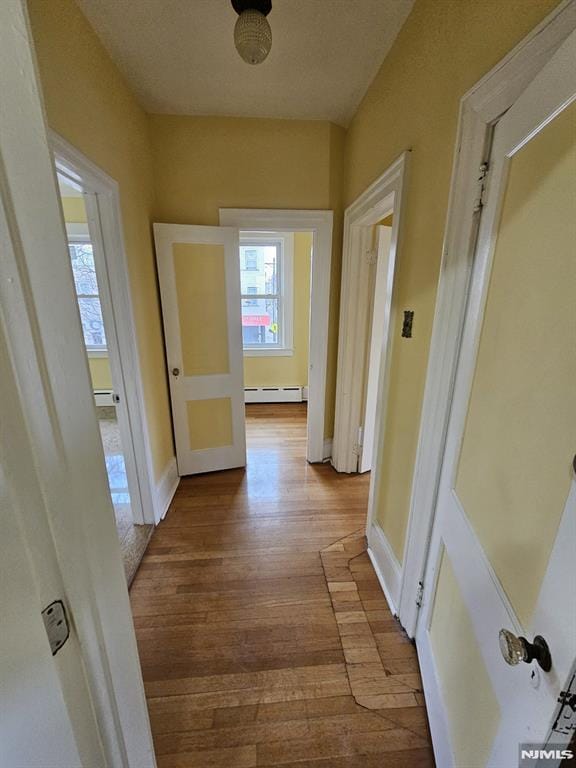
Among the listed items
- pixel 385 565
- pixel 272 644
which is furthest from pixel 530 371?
pixel 272 644

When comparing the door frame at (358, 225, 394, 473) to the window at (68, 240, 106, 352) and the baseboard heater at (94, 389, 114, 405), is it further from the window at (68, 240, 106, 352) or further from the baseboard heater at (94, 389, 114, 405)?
the baseboard heater at (94, 389, 114, 405)

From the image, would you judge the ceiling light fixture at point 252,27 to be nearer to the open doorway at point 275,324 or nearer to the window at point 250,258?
the open doorway at point 275,324

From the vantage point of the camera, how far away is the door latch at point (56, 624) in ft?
1.60

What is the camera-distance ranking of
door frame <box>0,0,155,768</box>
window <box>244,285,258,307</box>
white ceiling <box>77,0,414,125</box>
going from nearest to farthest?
door frame <box>0,0,155,768</box> → white ceiling <box>77,0,414,125</box> → window <box>244,285,258,307</box>

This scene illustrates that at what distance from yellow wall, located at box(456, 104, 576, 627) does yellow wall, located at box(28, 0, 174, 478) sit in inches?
62.4

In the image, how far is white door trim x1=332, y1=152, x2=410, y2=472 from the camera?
5.49ft

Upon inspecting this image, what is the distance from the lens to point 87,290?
13.2 feet

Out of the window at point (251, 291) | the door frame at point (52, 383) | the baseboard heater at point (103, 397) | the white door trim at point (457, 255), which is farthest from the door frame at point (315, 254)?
the baseboard heater at point (103, 397)

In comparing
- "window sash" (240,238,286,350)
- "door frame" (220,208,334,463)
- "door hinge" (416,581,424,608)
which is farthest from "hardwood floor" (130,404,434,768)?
"window sash" (240,238,286,350)

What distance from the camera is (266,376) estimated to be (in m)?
4.41

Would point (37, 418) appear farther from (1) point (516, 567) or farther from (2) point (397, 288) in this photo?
(2) point (397, 288)

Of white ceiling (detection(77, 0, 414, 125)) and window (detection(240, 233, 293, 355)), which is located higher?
white ceiling (detection(77, 0, 414, 125))

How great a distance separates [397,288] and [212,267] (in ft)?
4.60

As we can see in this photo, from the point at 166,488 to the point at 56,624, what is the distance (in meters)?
1.96
